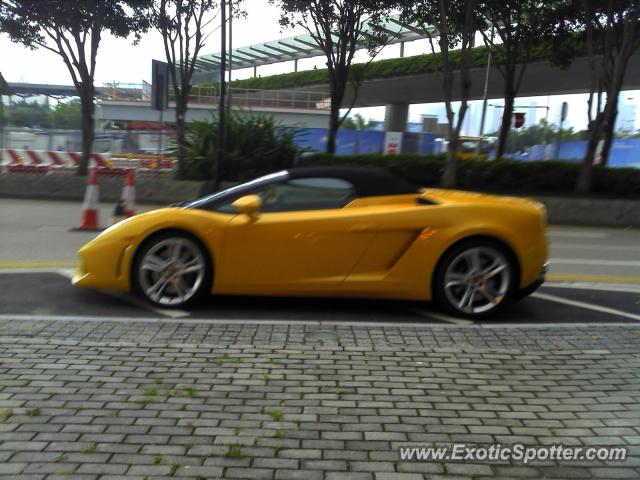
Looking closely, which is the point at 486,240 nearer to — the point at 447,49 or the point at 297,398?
the point at 297,398

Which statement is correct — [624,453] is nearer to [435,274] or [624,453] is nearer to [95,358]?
→ [435,274]

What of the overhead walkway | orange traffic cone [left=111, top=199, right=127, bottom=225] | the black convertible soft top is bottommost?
orange traffic cone [left=111, top=199, right=127, bottom=225]

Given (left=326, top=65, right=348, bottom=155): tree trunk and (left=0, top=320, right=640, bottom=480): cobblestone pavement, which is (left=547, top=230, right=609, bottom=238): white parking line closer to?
(left=0, top=320, right=640, bottom=480): cobblestone pavement

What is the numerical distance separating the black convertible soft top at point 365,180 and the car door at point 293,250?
26cm

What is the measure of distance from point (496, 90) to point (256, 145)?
96.4 feet

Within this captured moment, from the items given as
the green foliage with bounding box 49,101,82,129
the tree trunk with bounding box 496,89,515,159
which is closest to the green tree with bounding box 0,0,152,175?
the green foliage with bounding box 49,101,82,129

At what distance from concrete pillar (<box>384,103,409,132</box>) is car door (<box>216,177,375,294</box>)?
153 ft

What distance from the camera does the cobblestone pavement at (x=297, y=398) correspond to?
272cm

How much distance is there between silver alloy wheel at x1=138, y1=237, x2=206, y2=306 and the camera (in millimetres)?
5215

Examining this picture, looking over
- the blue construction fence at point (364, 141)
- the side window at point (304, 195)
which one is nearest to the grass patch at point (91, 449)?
the side window at point (304, 195)

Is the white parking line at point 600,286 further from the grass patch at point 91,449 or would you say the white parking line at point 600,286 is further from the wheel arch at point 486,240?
the grass patch at point 91,449

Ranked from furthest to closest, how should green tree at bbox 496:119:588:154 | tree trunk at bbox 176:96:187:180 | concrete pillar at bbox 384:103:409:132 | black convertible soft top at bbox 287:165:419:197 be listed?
1. concrete pillar at bbox 384:103:409:132
2. green tree at bbox 496:119:588:154
3. tree trunk at bbox 176:96:187:180
4. black convertible soft top at bbox 287:165:419:197

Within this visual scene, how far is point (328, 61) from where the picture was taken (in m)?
17.3

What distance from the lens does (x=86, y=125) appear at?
1634 cm
